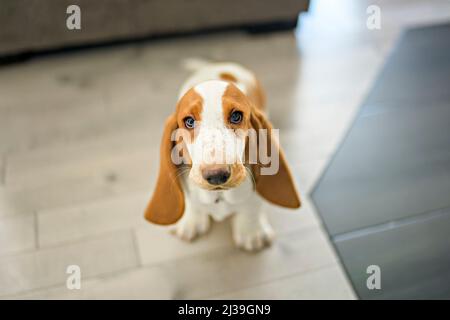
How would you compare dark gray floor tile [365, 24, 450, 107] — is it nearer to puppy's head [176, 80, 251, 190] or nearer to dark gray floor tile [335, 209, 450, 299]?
dark gray floor tile [335, 209, 450, 299]

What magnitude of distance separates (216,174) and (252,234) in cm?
43

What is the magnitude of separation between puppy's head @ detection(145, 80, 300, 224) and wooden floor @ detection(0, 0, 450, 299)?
0.99 feet

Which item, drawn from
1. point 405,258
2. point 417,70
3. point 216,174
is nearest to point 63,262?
point 216,174

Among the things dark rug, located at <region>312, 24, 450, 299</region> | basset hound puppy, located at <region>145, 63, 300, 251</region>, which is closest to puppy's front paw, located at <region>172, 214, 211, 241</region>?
basset hound puppy, located at <region>145, 63, 300, 251</region>

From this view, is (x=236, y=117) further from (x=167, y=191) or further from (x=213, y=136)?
(x=167, y=191)

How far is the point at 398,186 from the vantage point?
4.57ft

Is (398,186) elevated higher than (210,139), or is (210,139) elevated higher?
(398,186)

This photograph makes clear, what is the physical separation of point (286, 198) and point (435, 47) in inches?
42.6

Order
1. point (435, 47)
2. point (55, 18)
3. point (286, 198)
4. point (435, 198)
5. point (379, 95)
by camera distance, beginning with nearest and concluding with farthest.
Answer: point (286, 198), point (435, 198), point (55, 18), point (379, 95), point (435, 47)

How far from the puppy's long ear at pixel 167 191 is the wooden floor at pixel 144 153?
0.22 meters

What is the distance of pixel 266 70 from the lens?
66.3 inches

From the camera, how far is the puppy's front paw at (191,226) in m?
1.24
